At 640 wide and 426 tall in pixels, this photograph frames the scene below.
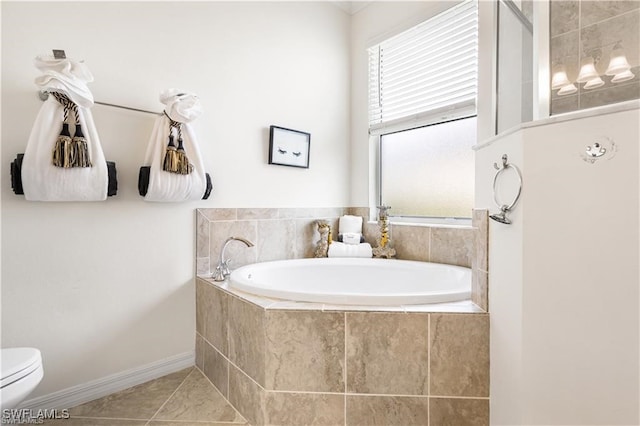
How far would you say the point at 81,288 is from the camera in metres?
1.72

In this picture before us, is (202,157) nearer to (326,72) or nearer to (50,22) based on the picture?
(50,22)

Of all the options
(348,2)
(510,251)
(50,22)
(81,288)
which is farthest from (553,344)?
(348,2)

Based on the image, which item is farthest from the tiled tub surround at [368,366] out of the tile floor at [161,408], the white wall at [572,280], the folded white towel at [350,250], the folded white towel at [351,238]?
the folded white towel at [351,238]

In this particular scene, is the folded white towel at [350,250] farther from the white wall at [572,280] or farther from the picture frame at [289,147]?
the white wall at [572,280]

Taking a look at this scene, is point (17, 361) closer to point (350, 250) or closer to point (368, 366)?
point (368, 366)

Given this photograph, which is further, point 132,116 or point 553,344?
point 132,116

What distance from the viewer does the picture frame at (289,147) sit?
246cm

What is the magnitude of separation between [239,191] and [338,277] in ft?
3.24

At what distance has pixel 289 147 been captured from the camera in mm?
2559

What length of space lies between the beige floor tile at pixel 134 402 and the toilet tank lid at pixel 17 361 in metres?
0.57

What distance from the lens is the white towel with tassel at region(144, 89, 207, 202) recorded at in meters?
1.80

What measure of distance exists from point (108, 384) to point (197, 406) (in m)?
0.54

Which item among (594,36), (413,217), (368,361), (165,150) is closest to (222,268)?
(165,150)

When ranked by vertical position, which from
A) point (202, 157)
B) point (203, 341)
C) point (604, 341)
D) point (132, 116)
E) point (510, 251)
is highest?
point (132, 116)
